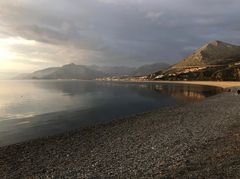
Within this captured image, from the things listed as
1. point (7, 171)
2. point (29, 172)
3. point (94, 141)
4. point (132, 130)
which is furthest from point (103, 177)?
point (132, 130)

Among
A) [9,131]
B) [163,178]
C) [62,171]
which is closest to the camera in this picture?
[163,178]

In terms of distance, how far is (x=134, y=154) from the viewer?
20.5m

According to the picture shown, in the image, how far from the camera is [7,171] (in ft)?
60.2

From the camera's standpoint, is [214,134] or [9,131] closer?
[214,134]

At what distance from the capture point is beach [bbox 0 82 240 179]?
16.3m

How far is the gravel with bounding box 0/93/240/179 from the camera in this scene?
16312 millimetres

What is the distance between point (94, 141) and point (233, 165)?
15.0 metres

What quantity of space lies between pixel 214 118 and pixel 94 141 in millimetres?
20380

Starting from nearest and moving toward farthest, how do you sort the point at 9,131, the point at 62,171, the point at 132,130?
the point at 62,171 < the point at 132,130 < the point at 9,131

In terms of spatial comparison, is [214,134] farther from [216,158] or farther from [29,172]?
[29,172]

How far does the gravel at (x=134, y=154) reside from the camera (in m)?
16.3

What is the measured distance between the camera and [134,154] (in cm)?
2053

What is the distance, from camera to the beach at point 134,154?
53.5 feet

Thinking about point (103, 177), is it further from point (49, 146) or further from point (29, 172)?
point (49, 146)
